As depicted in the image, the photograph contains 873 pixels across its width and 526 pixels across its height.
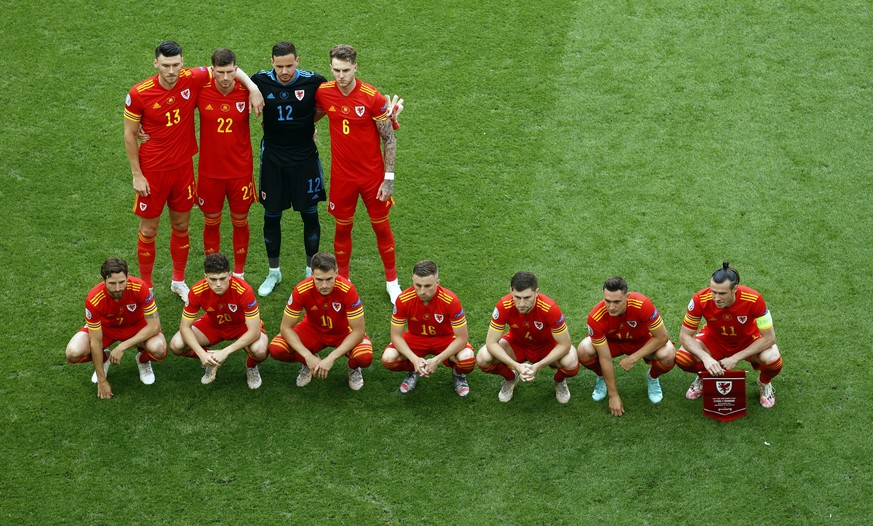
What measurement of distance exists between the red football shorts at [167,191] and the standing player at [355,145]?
1064 millimetres

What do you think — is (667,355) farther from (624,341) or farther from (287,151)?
(287,151)

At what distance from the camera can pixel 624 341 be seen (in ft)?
25.8

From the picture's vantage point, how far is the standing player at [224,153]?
26.7 ft

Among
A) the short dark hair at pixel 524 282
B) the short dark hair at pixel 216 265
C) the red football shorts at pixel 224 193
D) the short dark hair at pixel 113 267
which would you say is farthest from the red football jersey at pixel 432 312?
the short dark hair at pixel 113 267

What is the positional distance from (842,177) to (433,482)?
486 cm

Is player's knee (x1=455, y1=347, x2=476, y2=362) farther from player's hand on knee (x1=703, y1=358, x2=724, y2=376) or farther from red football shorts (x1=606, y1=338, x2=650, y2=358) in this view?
player's hand on knee (x1=703, y1=358, x2=724, y2=376)

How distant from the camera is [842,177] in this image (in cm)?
984

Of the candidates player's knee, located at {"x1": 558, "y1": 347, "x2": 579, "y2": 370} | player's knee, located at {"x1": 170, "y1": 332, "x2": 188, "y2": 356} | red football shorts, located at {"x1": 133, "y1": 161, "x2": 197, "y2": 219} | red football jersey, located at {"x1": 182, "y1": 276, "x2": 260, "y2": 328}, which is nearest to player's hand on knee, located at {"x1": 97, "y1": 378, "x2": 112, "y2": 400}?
player's knee, located at {"x1": 170, "y1": 332, "x2": 188, "y2": 356}

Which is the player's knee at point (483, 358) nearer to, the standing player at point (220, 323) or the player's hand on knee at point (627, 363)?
the player's hand on knee at point (627, 363)

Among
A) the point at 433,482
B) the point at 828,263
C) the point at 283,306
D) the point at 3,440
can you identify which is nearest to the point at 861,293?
the point at 828,263

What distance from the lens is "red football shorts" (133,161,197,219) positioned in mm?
8258

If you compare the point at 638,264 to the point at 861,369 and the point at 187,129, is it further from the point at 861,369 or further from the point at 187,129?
the point at 187,129

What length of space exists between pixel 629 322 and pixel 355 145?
234 centimetres

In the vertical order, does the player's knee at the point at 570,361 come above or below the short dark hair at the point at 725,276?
below
